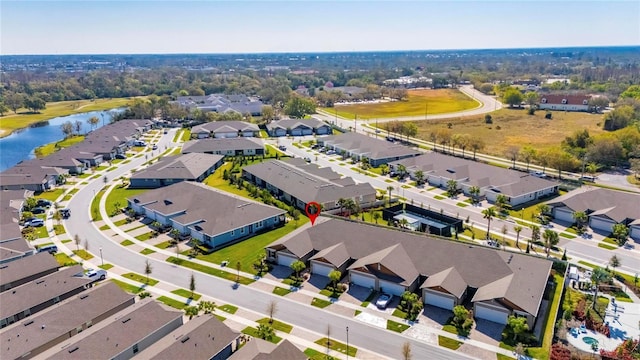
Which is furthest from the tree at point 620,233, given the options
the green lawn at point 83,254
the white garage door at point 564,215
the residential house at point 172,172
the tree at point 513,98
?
the tree at point 513,98

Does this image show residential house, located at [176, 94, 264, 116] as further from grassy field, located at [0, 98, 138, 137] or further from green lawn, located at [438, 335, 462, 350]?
green lawn, located at [438, 335, 462, 350]

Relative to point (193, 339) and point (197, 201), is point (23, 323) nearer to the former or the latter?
point (193, 339)

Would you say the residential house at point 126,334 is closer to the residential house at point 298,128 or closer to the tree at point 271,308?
the tree at point 271,308

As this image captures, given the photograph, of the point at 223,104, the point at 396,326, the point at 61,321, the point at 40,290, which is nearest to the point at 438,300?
the point at 396,326

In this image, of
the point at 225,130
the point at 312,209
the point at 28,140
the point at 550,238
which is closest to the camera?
the point at 550,238

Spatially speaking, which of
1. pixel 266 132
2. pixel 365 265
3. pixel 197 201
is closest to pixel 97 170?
pixel 197 201

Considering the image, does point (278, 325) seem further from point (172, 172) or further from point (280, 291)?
point (172, 172)

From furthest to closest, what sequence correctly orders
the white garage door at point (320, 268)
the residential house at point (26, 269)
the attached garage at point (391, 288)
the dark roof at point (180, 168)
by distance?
the dark roof at point (180, 168) < the white garage door at point (320, 268) < the residential house at point (26, 269) < the attached garage at point (391, 288)
